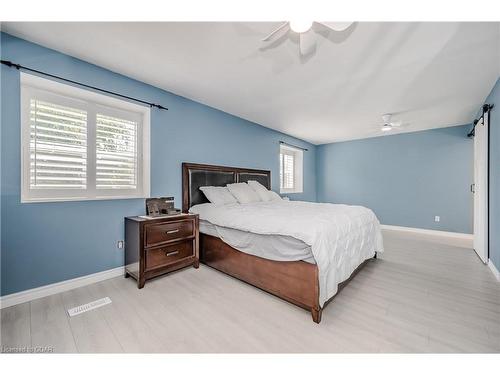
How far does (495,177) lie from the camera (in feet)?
8.46

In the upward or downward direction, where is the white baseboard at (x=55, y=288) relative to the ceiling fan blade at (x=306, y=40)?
downward

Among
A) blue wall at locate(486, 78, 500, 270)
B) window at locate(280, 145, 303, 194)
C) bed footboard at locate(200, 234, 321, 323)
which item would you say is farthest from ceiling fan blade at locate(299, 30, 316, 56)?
window at locate(280, 145, 303, 194)

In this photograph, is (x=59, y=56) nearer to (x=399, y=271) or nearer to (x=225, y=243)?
(x=225, y=243)

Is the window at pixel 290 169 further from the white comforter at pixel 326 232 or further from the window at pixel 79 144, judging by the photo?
the window at pixel 79 144

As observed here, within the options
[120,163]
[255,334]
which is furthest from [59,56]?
[255,334]

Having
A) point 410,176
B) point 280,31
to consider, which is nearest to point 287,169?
point 410,176

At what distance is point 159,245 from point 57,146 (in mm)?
1446

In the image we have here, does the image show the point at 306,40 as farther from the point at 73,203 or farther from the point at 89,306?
the point at 89,306

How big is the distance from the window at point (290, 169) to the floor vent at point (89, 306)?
4.18 metres

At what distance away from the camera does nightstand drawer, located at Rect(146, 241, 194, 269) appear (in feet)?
7.50

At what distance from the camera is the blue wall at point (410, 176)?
176 inches

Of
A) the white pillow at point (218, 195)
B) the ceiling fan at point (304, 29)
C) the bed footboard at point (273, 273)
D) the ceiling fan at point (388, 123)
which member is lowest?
the bed footboard at point (273, 273)

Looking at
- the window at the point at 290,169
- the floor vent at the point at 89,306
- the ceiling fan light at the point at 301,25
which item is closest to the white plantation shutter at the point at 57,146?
the floor vent at the point at 89,306

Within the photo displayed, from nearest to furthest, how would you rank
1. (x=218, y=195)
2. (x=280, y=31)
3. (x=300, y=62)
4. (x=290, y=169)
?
(x=280, y=31) < (x=300, y=62) < (x=218, y=195) < (x=290, y=169)
